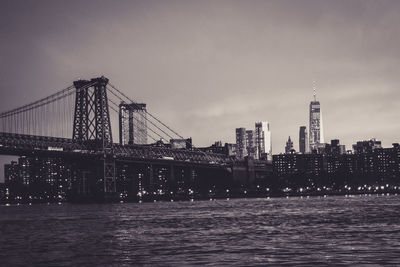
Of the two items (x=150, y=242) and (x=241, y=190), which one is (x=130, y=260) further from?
(x=241, y=190)

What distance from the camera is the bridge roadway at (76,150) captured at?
104m

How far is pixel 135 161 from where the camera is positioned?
12900 centimetres

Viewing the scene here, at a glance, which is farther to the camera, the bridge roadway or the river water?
the bridge roadway

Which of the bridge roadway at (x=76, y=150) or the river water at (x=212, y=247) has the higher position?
A: the bridge roadway at (x=76, y=150)

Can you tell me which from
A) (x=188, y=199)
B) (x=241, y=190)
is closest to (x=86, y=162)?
(x=188, y=199)

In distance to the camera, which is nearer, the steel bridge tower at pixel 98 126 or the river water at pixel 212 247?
the river water at pixel 212 247

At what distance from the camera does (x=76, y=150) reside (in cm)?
11725

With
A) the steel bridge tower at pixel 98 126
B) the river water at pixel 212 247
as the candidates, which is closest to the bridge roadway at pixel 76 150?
the steel bridge tower at pixel 98 126

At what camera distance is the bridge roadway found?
10431 cm

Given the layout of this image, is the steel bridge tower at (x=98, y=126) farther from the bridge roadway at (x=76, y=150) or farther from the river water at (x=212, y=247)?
the river water at (x=212, y=247)

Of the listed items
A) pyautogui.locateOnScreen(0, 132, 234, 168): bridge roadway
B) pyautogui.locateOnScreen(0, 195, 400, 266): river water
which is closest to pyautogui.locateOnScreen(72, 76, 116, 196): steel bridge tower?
pyautogui.locateOnScreen(0, 132, 234, 168): bridge roadway

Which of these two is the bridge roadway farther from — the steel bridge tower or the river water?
the river water

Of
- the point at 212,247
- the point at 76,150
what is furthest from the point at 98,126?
the point at 212,247

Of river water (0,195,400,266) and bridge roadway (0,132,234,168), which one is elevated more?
bridge roadway (0,132,234,168)
